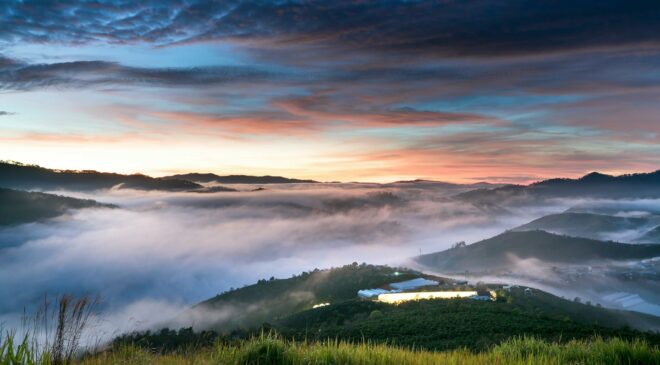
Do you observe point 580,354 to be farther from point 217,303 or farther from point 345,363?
point 217,303

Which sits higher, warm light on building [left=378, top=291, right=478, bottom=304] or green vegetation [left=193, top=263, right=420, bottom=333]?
warm light on building [left=378, top=291, right=478, bottom=304]

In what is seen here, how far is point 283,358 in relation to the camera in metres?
8.10

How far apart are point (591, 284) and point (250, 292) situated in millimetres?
115520

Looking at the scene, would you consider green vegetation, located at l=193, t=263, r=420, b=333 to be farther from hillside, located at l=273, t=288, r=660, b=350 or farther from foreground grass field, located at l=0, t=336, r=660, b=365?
foreground grass field, located at l=0, t=336, r=660, b=365

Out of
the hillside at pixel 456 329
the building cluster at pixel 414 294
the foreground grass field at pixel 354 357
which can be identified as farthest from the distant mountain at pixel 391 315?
the building cluster at pixel 414 294

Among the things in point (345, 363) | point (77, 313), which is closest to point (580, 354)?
point (345, 363)

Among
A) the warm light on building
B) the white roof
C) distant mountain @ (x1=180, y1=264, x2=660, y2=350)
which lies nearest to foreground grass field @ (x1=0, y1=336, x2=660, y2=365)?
distant mountain @ (x1=180, y1=264, x2=660, y2=350)

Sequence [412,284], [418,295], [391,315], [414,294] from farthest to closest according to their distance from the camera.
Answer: [412,284]
[414,294]
[418,295]
[391,315]

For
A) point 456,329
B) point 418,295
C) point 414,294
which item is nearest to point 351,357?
point 456,329

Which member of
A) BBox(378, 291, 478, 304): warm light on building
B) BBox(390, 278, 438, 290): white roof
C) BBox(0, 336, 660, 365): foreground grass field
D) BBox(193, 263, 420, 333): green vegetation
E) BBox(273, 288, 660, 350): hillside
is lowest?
BBox(193, 263, 420, 333): green vegetation

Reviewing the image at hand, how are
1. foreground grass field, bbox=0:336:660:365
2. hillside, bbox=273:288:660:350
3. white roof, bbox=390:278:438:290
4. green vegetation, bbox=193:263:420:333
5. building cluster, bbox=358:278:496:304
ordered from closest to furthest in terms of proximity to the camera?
foreground grass field, bbox=0:336:660:365 → hillside, bbox=273:288:660:350 → building cluster, bbox=358:278:496:304 → white roof, bbox=390:278:438:290 → green vegetation, bbox=193:263:420:333

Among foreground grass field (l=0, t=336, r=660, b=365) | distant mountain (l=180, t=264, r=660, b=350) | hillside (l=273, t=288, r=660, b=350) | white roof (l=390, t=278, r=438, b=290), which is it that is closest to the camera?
foreground grass field (l=0, t=336, r=660, b=365)

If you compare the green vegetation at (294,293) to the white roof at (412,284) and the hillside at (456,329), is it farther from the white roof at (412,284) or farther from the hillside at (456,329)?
the hillside at (456,329)

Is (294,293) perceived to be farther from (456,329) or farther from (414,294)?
(456,329)
